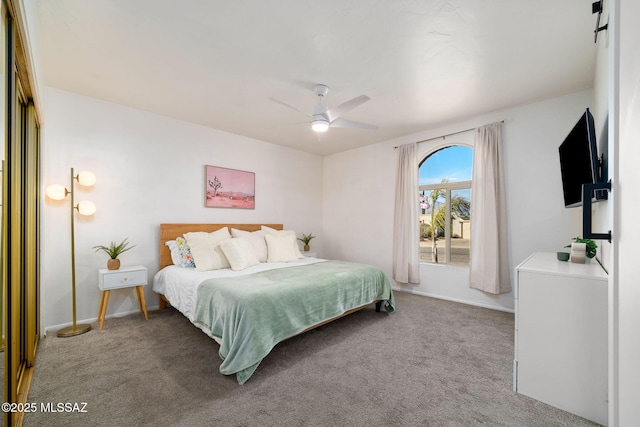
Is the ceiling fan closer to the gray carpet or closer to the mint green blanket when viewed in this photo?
the mint green blanket

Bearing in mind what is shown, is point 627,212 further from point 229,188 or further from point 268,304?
point 229,188

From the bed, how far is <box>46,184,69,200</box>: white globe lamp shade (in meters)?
1.12

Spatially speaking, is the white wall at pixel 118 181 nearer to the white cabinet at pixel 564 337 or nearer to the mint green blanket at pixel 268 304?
the mint green blanket at pixel 268 304

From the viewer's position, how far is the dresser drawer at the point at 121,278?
10.1ft

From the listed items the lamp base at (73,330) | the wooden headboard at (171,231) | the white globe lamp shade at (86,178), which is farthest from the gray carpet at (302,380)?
the white globe lamp shade at (86,178)

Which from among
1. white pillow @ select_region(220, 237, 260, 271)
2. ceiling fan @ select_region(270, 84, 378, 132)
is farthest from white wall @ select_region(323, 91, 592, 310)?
white pillow @ select_region(220, 237, 260, 271)

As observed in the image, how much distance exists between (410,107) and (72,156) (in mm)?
4154

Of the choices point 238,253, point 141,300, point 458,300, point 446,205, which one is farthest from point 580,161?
point 141,300

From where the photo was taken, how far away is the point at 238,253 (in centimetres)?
359

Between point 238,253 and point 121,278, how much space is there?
1300mm

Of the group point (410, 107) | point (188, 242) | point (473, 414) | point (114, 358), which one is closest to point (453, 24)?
point (410, 107)

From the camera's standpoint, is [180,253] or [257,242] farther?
[257,242]

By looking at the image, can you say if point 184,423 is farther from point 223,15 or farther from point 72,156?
point 72,156

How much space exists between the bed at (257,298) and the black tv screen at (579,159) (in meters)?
2.11
